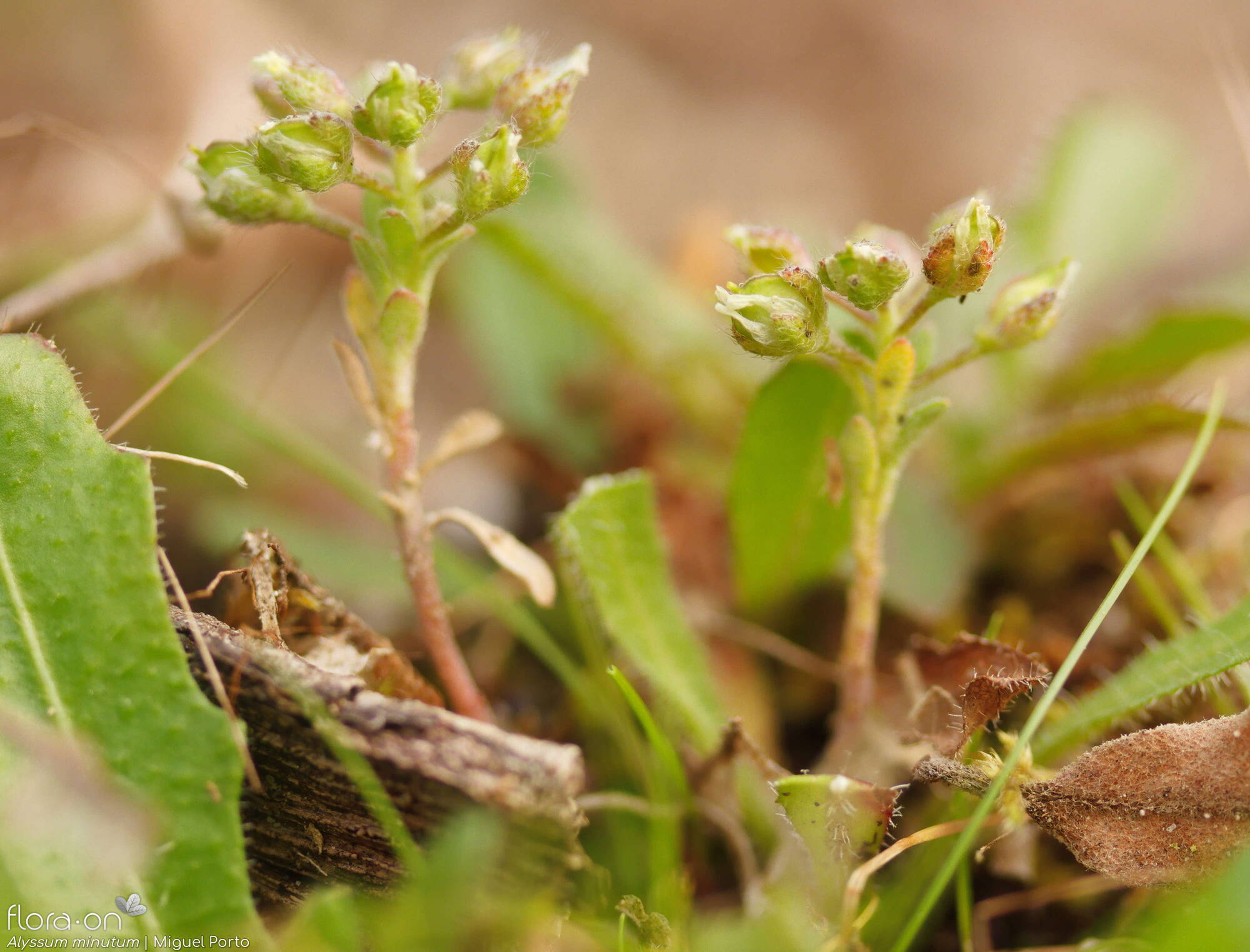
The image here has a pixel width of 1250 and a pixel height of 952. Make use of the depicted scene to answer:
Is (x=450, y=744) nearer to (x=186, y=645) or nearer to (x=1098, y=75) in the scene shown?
(x=186, y=645)

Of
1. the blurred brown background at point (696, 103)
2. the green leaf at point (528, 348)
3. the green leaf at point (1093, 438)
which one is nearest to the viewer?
the green leaf at point (1093, 438)

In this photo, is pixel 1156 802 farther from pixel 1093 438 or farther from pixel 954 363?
pixel 1093 438

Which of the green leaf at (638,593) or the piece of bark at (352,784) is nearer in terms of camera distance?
→ the piece of bark at (352,784)

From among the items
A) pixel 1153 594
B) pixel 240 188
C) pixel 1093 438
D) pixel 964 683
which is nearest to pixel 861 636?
pixel 964 683

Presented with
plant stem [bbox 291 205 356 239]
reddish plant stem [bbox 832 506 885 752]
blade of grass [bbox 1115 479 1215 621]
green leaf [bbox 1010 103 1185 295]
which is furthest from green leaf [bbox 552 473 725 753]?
green leaf [bbox 1010 103 1185 295]

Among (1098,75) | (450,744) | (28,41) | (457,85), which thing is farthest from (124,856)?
(1098,75)

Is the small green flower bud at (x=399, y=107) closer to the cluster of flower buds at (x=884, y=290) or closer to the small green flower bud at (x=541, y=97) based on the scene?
the small green flower bud at (x=541, y=97)

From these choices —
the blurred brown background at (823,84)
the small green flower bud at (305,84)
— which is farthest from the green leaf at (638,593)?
the blurred brown background at (823,84)
